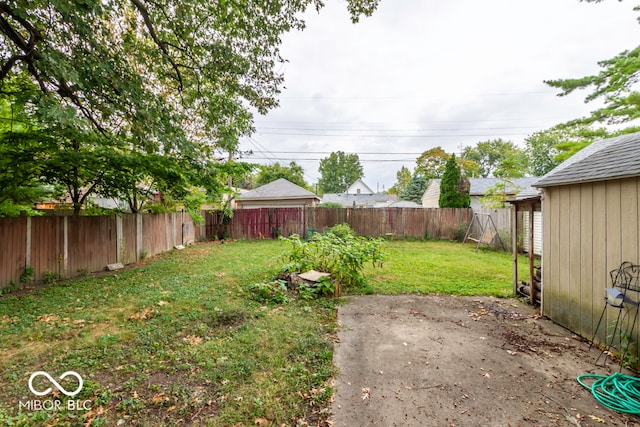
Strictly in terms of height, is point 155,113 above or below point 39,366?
above

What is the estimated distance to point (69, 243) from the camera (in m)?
5.33

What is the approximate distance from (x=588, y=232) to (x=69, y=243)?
27.7ft

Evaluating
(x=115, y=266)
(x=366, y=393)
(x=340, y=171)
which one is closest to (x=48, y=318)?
(x=115, y=266)

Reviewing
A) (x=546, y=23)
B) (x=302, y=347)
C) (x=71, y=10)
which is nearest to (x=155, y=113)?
(x=71, y=10)

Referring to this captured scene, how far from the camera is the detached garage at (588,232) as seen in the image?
2594 millimetres

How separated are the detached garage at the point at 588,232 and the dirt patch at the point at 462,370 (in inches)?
12.5

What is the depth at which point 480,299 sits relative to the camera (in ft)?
14.6

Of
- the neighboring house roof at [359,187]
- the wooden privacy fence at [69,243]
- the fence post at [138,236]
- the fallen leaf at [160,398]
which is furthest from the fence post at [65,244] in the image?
the neighboring house roof at [359,187]

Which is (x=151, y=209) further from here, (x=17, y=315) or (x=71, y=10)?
(x=71, y=10)

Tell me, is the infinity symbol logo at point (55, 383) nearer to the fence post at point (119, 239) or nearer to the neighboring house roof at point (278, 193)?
the fence post at point (119, 239)

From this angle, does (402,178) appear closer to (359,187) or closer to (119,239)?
(359,187)

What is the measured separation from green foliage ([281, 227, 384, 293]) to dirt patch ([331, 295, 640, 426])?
104 centimetres

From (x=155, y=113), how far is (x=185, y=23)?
178 centimetres

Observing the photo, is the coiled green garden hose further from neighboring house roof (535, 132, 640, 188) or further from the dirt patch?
neighboring house roof (535, 132, 640, 188)
